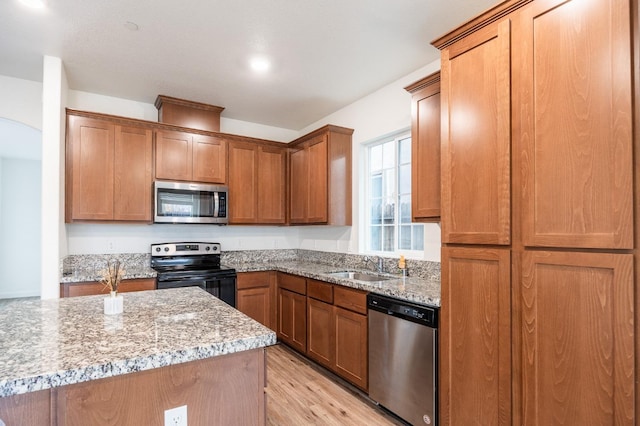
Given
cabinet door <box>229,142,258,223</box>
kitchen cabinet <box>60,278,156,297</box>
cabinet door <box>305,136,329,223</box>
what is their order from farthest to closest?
cabinet door <box>229,142,258,223</box> < cabinet door <box>305,136,329,223</box> < kitchen cabinet <box>60,278,156,297</box>

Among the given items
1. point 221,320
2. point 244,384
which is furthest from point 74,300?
point 244,384

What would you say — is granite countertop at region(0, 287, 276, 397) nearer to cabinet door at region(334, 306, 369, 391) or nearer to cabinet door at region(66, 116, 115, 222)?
cabinet door at region(334, 306, 369, 391)

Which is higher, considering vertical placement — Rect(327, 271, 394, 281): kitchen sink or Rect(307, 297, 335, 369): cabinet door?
Rect(327, 271, 394, 281): kitchen sink

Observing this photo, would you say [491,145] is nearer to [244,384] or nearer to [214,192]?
[244,384]

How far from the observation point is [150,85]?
341 cm

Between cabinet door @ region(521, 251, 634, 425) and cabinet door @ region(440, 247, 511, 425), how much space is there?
4.1 inches

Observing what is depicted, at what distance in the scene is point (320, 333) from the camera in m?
3.23

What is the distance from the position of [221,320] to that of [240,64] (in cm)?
230

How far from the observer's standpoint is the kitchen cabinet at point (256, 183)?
4.08 m

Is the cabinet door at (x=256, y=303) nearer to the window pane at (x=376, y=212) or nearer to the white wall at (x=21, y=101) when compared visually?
the window pane at (x=376, y=212)

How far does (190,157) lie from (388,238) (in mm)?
2306

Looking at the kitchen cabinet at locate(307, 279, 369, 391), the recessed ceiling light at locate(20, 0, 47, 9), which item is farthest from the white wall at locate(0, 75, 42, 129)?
the kitchen cabinet at locate(307, 279, 369, 391)

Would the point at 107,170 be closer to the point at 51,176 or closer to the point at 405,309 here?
the point at 51,176

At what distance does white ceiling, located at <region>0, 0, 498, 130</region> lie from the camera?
223 centimetres
